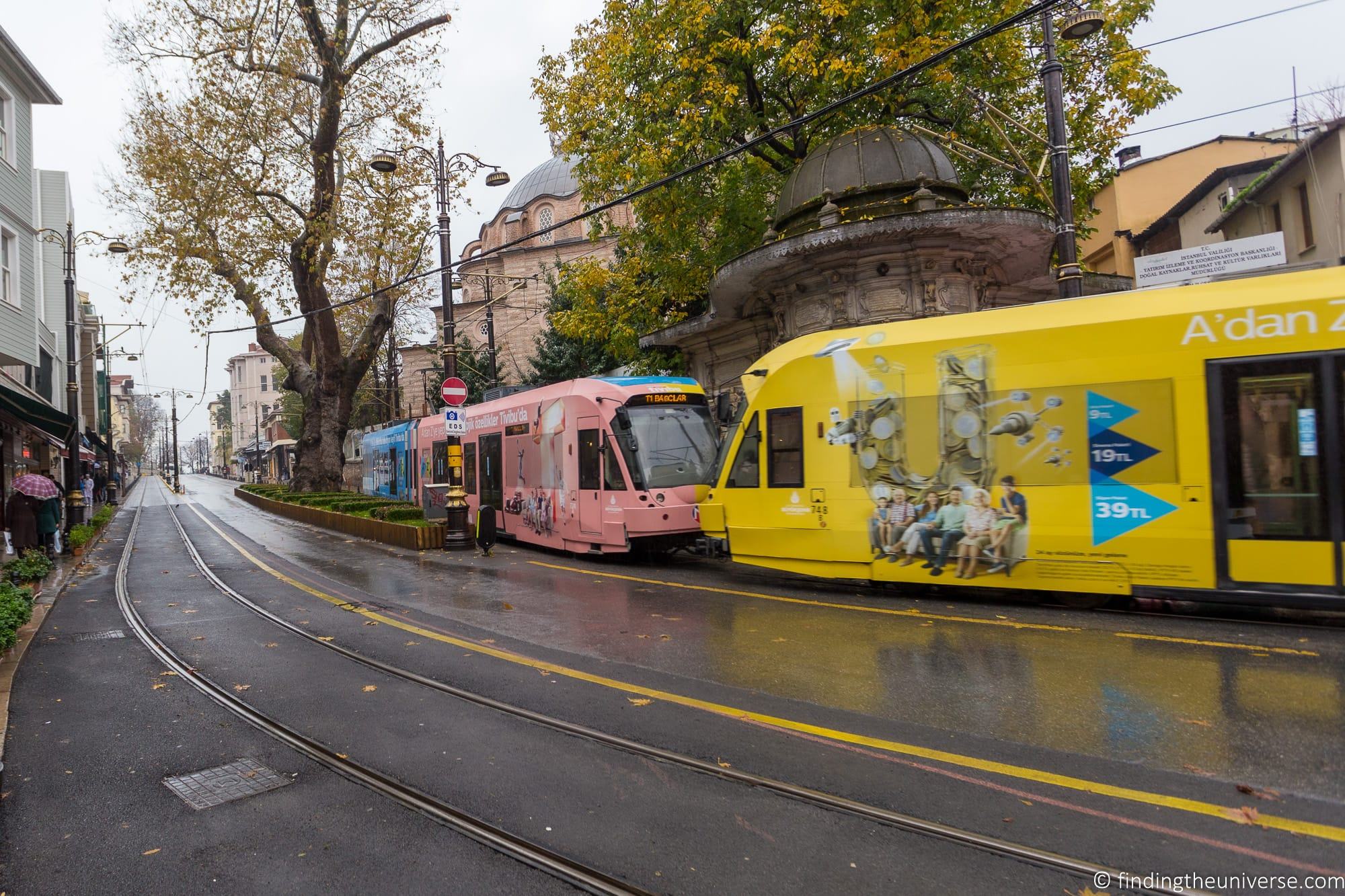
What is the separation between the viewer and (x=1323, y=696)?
522cm

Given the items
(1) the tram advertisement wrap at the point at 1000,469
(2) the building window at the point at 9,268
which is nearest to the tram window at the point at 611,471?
(1) the tram advertisement wrap at the point at 1000,469

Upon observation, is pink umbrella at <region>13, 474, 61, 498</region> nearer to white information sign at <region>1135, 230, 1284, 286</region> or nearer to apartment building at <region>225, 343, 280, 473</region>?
white information sign at <region>1135, 230, 1284, 286</region>

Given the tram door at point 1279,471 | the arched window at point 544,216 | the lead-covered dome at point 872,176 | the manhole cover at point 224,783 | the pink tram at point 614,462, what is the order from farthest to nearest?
1. the arched window at point 544,216
2. the lead-covered dome at point 872,176
3. the pink tram at point 614,462
4. the tram door at point 1279,471
5. the manhole cover at point 224,783

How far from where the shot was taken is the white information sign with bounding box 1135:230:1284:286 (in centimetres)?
1050

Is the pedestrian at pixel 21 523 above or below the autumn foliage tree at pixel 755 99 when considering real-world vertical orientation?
below

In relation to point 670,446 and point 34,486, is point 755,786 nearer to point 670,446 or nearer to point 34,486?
point 670,446

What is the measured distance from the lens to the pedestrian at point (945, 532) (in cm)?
876

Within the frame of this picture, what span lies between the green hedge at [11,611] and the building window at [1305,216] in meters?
27.9

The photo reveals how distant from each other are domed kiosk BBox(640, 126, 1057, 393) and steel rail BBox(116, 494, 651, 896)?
41.8 feet

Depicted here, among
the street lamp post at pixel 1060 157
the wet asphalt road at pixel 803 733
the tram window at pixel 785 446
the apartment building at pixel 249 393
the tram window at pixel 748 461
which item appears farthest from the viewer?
the apartment building at pixel 249 393

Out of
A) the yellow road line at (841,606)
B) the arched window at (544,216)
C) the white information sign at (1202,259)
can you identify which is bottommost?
the yellow road line at (841,606)

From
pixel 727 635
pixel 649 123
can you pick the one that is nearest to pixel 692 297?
pixel 649 123

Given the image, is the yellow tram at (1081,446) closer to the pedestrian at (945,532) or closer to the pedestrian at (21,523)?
the pedestrian at (945,532)

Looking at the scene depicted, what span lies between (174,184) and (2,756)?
72.4 ft
